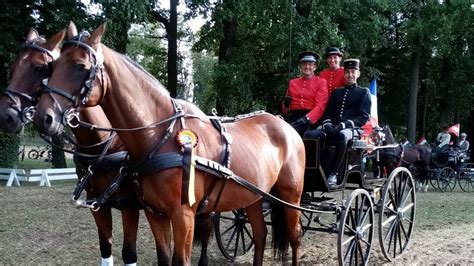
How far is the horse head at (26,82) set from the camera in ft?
10.7

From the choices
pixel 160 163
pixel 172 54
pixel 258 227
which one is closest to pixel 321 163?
pixel 258 227

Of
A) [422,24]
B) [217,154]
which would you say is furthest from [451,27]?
[217,154]

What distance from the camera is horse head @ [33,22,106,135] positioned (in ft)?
10.4

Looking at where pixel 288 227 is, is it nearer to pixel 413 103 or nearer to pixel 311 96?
pixel 311 96

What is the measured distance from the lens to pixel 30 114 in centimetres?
329

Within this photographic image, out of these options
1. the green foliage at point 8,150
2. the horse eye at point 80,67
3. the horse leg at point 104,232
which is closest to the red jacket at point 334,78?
the horse leg at point 104,232

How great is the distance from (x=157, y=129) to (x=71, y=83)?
754 mm

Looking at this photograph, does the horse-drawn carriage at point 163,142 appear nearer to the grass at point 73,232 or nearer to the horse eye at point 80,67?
the horse eye at point 80,67

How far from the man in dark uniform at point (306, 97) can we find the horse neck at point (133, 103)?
2.63m

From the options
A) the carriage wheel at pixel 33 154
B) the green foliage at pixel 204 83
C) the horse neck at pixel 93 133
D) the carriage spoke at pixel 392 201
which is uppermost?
the green foliage at pixel 204 83

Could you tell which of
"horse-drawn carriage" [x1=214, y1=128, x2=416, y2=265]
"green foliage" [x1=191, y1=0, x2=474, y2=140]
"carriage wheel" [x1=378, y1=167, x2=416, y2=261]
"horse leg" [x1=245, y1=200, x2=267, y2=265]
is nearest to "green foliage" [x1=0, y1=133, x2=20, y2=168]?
"green foliage" [x1=191, y1=0, x2=474, y2=140]

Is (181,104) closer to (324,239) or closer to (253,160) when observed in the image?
(253,160)

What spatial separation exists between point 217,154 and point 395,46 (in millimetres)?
23002

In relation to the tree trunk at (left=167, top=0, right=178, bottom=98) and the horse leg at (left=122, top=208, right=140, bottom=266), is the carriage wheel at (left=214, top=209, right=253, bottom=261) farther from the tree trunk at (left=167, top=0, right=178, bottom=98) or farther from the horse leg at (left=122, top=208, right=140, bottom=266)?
the tree trunk at (left=167, top=0, right=178, bottom=98)
